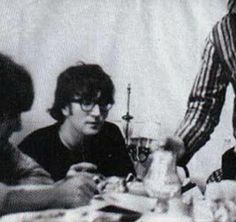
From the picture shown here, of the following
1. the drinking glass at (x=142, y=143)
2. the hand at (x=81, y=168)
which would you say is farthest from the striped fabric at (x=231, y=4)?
the hand at (x=81, y=168)

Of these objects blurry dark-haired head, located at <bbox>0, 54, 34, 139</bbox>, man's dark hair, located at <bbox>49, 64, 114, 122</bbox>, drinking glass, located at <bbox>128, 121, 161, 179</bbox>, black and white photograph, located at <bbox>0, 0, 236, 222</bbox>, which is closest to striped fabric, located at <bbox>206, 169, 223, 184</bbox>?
black and white photograph, located at <bbox>0, 0, 236, 222</bbox>

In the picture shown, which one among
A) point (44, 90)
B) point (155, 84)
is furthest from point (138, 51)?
point (44, 90)

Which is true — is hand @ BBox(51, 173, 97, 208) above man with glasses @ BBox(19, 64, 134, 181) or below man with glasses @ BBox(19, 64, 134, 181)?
below

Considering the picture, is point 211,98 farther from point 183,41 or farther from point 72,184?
point 72,184

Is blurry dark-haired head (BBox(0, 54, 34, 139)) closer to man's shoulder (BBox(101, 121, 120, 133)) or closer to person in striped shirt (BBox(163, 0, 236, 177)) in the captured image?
man's shoulder (BBox(101, 121, 120, 133))

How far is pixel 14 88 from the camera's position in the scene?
33.0 inches

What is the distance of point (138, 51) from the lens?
890 mm

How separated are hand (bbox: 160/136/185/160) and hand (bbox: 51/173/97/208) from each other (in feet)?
→ 0.44

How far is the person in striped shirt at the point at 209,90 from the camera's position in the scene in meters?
0.90

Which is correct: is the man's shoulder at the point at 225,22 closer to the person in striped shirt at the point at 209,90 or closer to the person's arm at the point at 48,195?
the person in striped shirt at the point at 209,90

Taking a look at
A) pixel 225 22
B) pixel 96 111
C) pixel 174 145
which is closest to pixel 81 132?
pixel 96 111

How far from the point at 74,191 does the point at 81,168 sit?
4 cm

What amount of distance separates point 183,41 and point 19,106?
290 mm

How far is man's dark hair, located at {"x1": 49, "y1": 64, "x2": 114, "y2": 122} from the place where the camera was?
2.81ft
